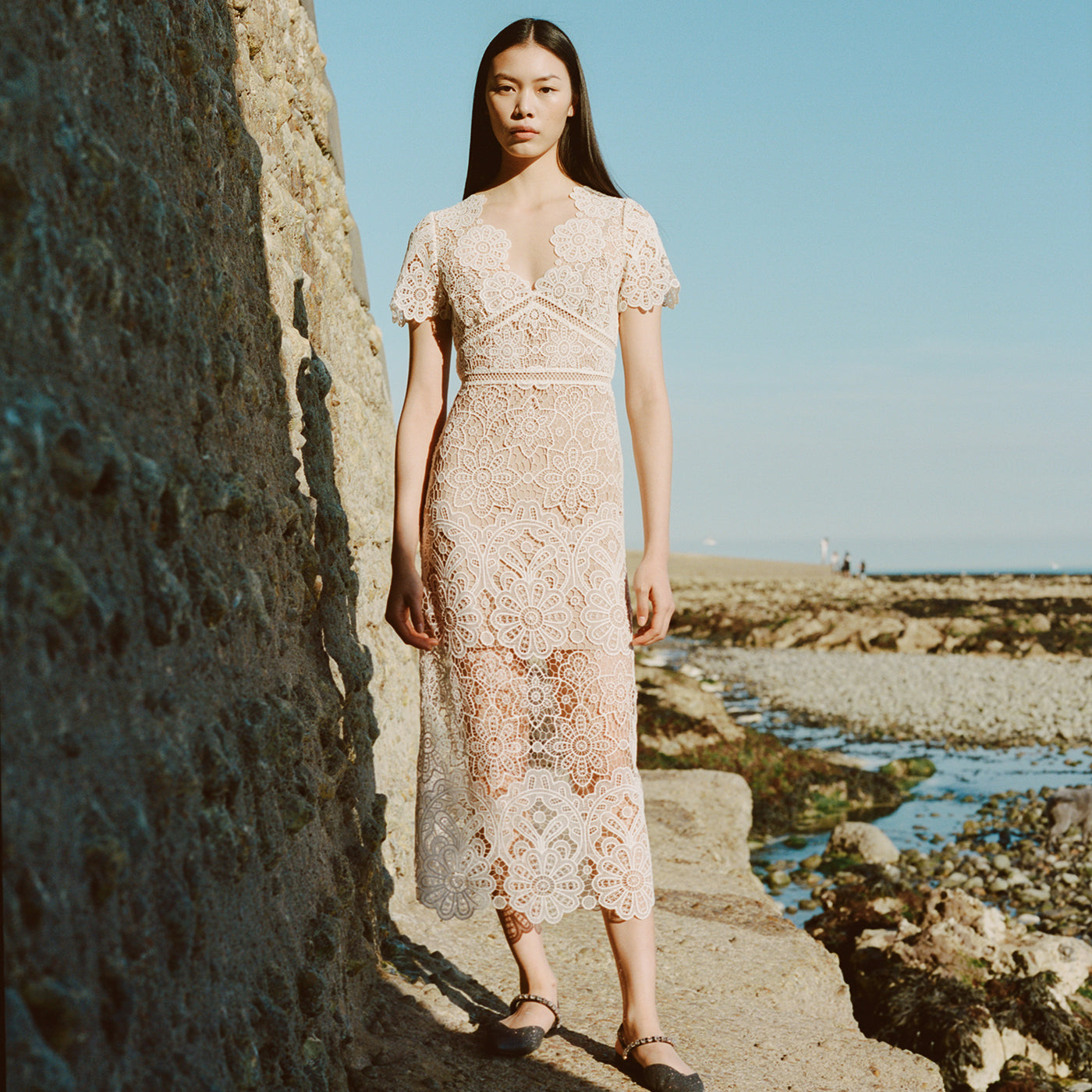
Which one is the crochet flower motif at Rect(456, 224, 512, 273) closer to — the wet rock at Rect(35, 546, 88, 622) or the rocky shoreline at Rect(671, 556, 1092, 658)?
the wet rock at Rect(35, 546, 88, 622)

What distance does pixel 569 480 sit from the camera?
2535mm

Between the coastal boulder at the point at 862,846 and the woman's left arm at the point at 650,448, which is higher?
the woman's left arm at the point at 650,448

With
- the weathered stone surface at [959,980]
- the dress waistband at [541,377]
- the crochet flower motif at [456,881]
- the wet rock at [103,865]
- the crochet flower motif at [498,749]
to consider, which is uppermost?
the dress waistband at [541,377]

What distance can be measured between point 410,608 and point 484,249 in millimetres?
911

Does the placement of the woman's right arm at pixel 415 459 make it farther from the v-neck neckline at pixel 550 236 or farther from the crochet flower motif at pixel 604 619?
the crochet flower motif at pixel 604 619

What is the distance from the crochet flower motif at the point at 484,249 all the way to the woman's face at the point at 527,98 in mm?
215

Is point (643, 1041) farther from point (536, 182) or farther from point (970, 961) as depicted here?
point (970, 961)

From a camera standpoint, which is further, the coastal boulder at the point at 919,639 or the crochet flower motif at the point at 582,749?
the coastal boulder at the point at 919,639

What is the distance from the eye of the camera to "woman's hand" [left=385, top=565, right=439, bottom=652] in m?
2.64

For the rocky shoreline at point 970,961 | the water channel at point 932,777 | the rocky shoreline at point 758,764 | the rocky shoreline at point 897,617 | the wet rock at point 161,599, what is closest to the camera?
the wet rock at point 161,599

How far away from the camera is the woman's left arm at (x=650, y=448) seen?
2.63 metres

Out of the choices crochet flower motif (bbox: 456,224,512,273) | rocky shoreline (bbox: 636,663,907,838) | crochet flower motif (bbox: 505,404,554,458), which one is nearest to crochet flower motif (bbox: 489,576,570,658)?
crochet flower motif (bbox: 505,404,554,458)

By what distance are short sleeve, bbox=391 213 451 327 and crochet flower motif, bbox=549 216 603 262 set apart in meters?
0.33

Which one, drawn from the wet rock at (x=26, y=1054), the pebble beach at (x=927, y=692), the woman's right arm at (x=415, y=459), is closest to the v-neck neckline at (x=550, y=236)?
the woman's right arm at (x=415, y=459)
